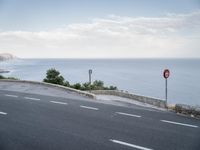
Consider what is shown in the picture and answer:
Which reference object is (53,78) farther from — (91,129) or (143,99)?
(91,129)

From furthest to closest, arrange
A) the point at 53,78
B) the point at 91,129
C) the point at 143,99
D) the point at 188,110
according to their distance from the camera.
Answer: the point at 53,78 < the point at 143,99 < the point at 188,110 < the point at 91,129

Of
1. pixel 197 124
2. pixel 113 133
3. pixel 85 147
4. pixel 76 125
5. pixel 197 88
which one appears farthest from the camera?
pixel 197 88

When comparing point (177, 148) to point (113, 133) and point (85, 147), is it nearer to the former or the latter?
point (113, 133)

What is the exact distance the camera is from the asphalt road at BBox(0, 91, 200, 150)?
7168 mm

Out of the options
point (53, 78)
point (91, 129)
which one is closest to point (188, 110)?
point (91, 129)

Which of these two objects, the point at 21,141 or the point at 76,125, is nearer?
the point at 21,141

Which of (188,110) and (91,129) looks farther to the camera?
(188,110)

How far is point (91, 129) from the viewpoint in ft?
28.5

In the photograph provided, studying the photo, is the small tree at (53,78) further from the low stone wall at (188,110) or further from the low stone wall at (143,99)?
the low stone wall at (188,110)

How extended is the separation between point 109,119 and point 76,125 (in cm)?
165

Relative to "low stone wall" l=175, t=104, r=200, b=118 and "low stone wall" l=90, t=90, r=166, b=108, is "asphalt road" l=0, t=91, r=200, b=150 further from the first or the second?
"low stone wall" l=90, t=90, r=166, b=108

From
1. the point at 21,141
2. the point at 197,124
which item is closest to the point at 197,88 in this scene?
the point at 197,124

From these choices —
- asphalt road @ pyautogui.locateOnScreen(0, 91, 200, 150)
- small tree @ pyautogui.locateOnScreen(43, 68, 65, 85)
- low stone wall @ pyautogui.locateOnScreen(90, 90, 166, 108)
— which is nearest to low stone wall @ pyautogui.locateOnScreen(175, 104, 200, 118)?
asphalt road @ pyautogui.locateOnScreen(0, 91, 200, 150)

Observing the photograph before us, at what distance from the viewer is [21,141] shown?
290 inches
